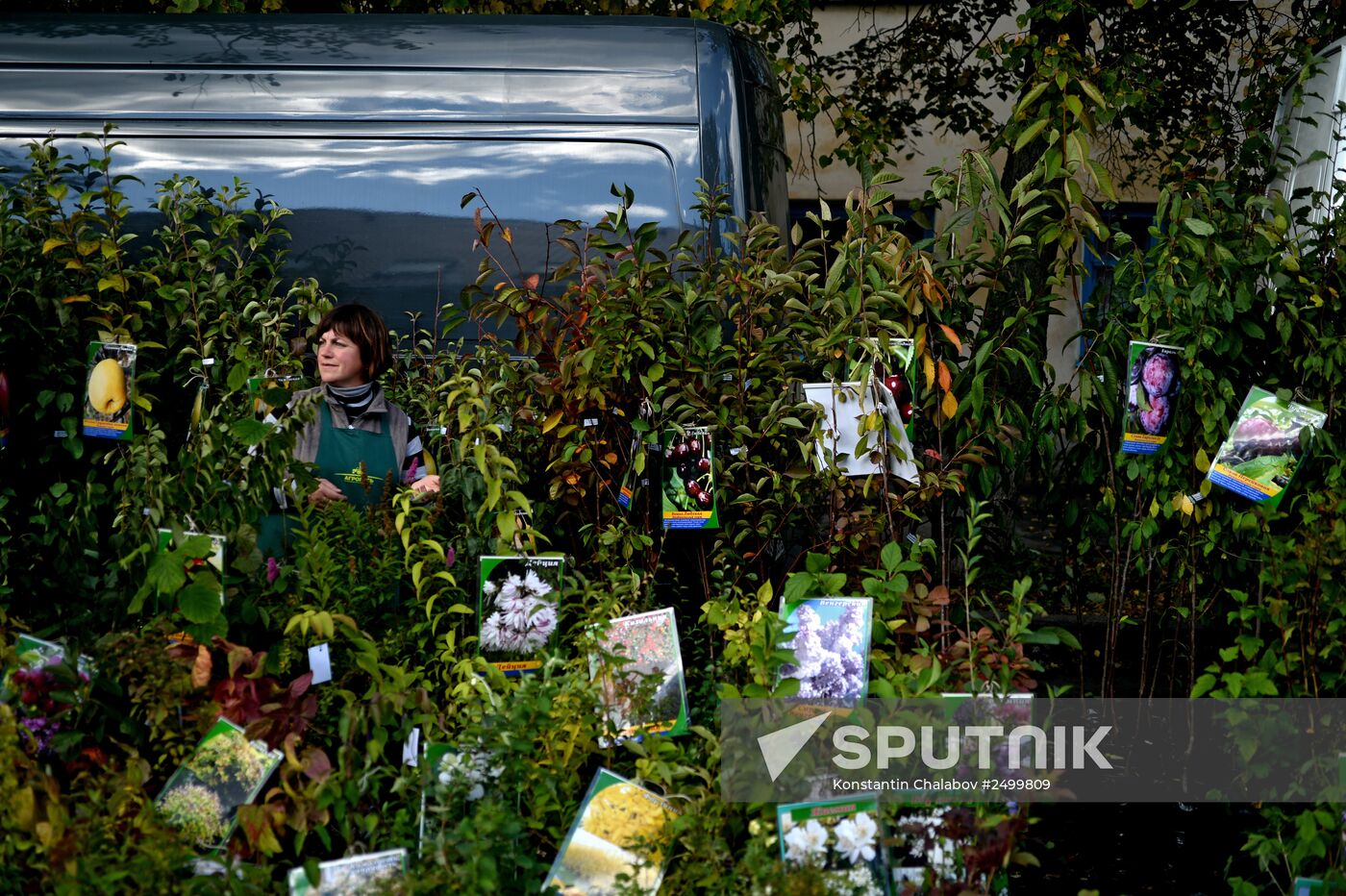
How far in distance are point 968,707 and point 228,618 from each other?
5.37ft

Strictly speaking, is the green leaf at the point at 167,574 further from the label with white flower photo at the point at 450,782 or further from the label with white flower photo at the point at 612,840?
the label with white flower photo at the point at 612,840

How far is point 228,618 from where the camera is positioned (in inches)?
118

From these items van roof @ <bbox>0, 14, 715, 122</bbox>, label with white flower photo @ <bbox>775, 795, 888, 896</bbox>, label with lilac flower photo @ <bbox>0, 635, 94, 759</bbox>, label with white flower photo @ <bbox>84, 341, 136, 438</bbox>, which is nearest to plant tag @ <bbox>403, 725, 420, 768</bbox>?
label with lilac flower photo @ <bbox>0, 635, 94, 759</bbox>

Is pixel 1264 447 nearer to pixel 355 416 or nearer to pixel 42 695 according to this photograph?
pixel 355 416

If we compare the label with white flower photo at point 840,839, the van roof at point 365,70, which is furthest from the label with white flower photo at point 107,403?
the label with white flower photo at point 840,839

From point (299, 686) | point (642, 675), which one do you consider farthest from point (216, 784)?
point (642, 675)

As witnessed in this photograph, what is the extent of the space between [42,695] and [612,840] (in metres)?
1.21

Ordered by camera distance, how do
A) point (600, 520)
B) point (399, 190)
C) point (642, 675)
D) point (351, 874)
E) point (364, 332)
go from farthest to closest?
point (399, 190) → point (364, 332) → point (600, 520) → point (642, 675) → point (351, 874)

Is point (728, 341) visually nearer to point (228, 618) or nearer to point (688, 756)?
point (688, 756)

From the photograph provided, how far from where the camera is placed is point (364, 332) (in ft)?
13.5

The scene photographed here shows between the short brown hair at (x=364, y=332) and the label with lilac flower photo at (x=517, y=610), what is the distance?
1.26 m

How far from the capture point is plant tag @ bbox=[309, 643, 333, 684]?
2.92 meters

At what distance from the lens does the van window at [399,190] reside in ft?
16.0

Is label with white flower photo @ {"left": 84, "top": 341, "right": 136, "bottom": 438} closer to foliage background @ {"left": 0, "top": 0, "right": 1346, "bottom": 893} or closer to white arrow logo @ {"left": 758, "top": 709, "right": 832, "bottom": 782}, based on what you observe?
foliage background @ {"left": 0, "top": 0, "right": 1346, "bottom": 893}
